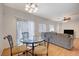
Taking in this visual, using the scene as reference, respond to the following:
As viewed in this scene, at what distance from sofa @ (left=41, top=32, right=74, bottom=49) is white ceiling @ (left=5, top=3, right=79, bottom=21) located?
35 cm

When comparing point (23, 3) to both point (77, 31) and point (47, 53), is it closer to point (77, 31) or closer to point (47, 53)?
point (47, 53)

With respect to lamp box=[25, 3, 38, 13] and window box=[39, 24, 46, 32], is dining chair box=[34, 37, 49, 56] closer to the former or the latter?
window box=[39, 24, 46, 32]

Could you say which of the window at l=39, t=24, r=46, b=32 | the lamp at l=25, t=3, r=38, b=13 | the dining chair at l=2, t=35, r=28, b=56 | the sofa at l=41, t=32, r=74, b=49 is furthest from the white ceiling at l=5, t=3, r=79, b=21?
the dining chair at l=2, t=35, r=28, b=56

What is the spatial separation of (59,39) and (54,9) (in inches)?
25.8

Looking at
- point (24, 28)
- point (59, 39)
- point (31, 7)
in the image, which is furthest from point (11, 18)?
point (59, 39)

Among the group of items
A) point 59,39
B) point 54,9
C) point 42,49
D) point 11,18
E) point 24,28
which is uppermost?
point 54,9

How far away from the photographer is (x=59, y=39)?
2.31m

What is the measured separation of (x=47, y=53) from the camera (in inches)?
83.5

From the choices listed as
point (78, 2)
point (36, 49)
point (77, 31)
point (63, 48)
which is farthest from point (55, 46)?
point (78, 2)

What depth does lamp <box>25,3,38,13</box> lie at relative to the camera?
2070 mm

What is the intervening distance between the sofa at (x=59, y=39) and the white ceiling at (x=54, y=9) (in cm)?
35

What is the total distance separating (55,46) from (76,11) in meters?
0.84

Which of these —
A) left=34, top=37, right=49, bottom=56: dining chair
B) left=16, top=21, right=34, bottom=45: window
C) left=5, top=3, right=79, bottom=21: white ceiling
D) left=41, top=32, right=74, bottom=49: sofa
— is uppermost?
left=5, top=3, right=79, bottom=21: white ceiling

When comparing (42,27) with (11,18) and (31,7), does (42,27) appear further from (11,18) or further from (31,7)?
(11,18)
